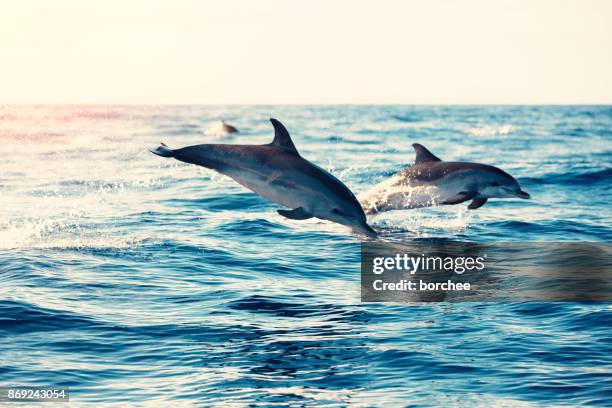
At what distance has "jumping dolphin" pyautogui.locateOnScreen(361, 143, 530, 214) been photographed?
15648 mm

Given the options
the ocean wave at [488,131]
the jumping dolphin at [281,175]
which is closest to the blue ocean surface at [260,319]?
the jumping dolphin at [281,175]

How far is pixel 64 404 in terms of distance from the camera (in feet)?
26.3

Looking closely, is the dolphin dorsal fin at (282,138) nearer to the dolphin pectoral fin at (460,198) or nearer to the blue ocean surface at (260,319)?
the blue ocean surface at (260,319)

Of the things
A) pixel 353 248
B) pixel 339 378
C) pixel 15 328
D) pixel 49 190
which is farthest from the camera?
pixel 49 190

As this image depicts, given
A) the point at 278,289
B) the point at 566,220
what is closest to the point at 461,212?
the point at 566,220

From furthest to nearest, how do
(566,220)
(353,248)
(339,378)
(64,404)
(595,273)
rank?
(566,220) < (353,248) < (595,273) < (339,378) < (64,404)

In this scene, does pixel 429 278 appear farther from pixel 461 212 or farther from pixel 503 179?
pixel 461 212

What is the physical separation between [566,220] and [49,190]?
44.3 feet

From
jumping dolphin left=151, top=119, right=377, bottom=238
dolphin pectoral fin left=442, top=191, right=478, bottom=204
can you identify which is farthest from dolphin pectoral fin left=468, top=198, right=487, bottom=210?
jumping dolphin left=151, top=119, right=377, bottom=238
